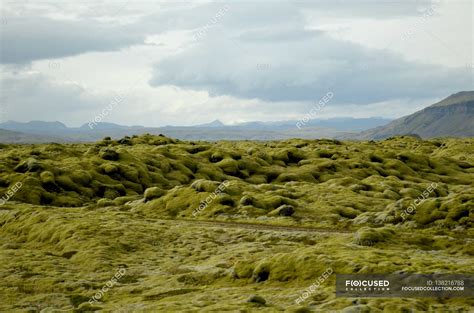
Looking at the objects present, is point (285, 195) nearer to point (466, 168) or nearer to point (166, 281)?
point (166, 281)

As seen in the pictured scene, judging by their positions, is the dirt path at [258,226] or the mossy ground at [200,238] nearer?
the mossy ground at [200,238]

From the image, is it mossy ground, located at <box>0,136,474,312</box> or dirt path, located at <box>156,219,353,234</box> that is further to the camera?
dirt path, located at <box>156,219,353,234</box>

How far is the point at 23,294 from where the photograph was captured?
142ft

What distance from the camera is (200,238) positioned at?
199 ft

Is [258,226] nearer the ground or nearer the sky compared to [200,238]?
nearer the ground

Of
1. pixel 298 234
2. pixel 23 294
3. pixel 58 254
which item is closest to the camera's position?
pixel 23 294

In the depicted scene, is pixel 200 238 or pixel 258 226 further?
pixel 258 226

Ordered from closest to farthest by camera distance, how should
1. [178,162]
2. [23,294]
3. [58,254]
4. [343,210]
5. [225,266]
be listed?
[23,294]
[225,266]
[58,254]
[343,210]
[178,162]

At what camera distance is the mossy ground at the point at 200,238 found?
39.7m

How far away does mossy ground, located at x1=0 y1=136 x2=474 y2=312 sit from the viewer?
39.7 meters

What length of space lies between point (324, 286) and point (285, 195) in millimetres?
53202

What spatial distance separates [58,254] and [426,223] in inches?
1705

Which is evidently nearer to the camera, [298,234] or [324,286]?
[324,286]

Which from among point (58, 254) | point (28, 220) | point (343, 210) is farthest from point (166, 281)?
point (343, 210)
